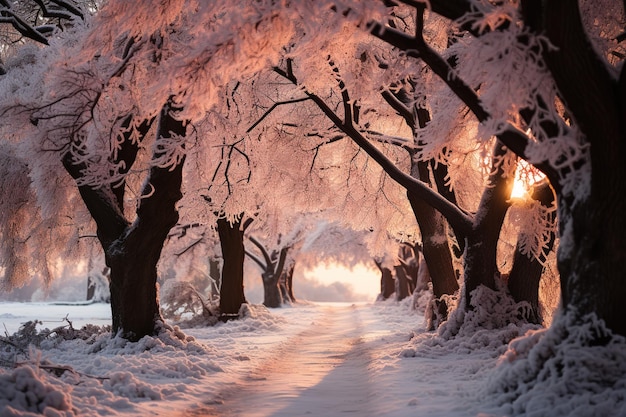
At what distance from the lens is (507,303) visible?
1156cm

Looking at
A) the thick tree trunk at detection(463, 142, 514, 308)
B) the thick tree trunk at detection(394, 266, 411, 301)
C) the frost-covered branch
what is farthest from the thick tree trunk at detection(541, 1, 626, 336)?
the thick tree trunk at detection(394, 266, 411, 301)

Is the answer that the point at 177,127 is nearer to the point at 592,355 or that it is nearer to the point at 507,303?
A: the point at 507,303

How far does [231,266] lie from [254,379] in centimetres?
1140

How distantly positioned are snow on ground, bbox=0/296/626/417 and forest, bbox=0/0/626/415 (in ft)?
2.11

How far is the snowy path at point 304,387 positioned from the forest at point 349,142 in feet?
6.31

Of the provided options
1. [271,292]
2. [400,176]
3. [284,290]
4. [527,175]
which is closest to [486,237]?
[400,176]

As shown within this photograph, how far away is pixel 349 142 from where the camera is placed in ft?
56.1

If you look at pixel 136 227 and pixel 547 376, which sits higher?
pixel 136 227

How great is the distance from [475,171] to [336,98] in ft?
13.7

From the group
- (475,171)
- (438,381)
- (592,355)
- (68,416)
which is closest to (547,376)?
(592,355)

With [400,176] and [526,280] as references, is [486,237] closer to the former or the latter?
[526,280]

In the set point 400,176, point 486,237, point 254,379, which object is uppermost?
point 400,176

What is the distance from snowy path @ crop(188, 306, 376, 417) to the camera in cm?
696

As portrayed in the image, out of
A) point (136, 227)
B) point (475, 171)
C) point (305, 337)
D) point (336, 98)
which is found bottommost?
point (305, 337)
